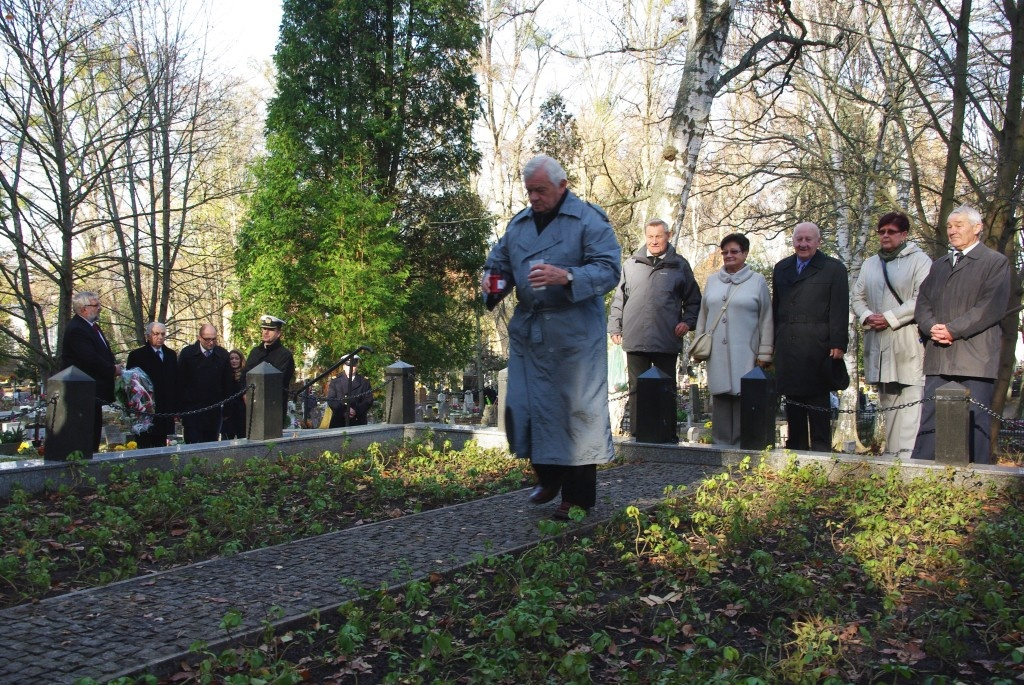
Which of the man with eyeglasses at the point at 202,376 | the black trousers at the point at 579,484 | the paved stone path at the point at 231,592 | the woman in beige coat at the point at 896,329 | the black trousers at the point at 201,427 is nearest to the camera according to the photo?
the paved stone path at the point at 231,592

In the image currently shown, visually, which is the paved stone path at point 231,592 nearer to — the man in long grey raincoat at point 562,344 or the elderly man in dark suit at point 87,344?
the man in long grey raincoat at point 562,344

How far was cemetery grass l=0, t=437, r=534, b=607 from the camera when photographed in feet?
17.4

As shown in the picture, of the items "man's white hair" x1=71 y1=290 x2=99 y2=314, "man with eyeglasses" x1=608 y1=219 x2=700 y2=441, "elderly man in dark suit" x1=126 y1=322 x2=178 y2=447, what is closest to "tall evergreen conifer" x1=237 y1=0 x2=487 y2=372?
"elderly man in dark suit" x1=126 y1=322 x2=178 y2=447

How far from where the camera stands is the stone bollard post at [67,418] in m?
7.64

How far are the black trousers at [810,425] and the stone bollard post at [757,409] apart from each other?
0.21 m

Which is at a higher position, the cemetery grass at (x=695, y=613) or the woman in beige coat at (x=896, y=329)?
the woman in beige coat at (x=896, y=329)

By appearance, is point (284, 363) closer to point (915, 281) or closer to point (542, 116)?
point (915, 281)

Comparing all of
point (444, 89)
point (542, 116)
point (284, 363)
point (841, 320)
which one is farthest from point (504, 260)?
point (542, 116)

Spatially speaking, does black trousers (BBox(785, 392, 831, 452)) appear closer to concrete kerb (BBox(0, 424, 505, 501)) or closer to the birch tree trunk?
concrete kerb (BBox(0, 424, 505, 501))

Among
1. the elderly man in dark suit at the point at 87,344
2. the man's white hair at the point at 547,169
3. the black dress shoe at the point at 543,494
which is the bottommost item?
the black dress shoe at the point at 543,494

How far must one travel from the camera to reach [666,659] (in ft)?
12.3

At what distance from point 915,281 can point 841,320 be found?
67cm

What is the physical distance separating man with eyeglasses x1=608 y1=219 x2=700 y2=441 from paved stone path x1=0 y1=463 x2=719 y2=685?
2.68m

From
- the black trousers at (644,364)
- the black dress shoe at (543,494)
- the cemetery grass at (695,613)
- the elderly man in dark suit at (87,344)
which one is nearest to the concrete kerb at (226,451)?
the elderly man in dark suit at (87,344)
